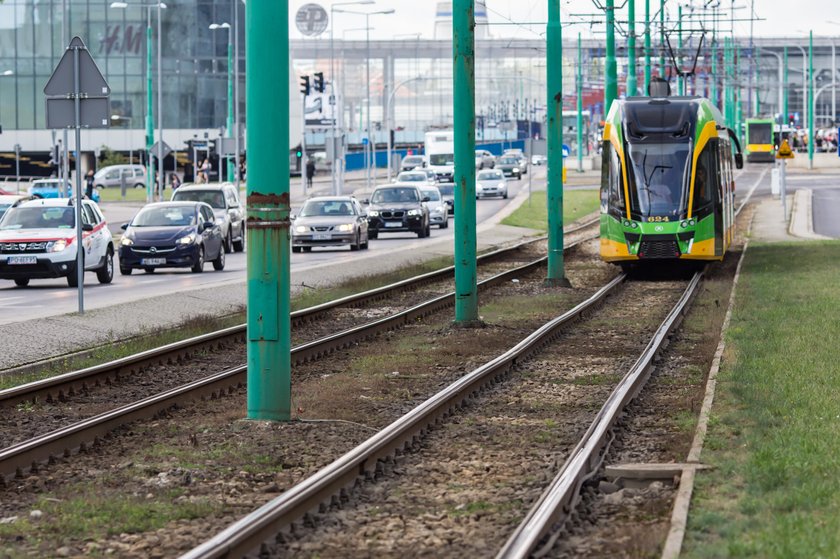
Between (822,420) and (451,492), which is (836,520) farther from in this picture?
(822,420)

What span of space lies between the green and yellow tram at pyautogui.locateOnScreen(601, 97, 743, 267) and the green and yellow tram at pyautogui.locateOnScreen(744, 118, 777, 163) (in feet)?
279

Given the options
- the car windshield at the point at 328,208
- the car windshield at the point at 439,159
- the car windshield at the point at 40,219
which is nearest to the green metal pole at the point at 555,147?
the car windshield at the point at 40,219

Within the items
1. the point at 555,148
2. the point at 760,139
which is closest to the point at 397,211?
the point at 555,148

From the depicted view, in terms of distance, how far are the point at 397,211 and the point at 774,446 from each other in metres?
40.8

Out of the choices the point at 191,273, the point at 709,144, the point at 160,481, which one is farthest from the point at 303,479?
the point at 191,273

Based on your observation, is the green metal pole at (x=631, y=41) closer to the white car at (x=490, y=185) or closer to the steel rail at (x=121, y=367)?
the steel rail at (x=121, y=367)

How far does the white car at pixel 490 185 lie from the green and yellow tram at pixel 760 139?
3612 cm

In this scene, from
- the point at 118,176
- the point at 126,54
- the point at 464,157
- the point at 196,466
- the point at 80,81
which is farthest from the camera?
the point at 126,54

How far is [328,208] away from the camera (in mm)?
44375

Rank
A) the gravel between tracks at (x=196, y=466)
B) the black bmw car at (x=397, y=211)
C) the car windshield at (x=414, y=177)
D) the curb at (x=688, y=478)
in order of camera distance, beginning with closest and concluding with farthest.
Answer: the curb at (x=688, y=478)
the gravel between tracks at (x=196, y=466)
the black bmw car at (x=397, y=211)
the car windshield at (x=414, y=177)

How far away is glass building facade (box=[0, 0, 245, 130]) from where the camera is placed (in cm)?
10700

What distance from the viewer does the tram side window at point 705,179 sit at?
98.7ft

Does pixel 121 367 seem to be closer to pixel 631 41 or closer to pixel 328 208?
pixel 328 208

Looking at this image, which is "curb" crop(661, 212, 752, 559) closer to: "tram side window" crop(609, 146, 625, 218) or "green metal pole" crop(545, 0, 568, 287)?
Answer: "green metal pole" crop(545, 0, 568, 287)
